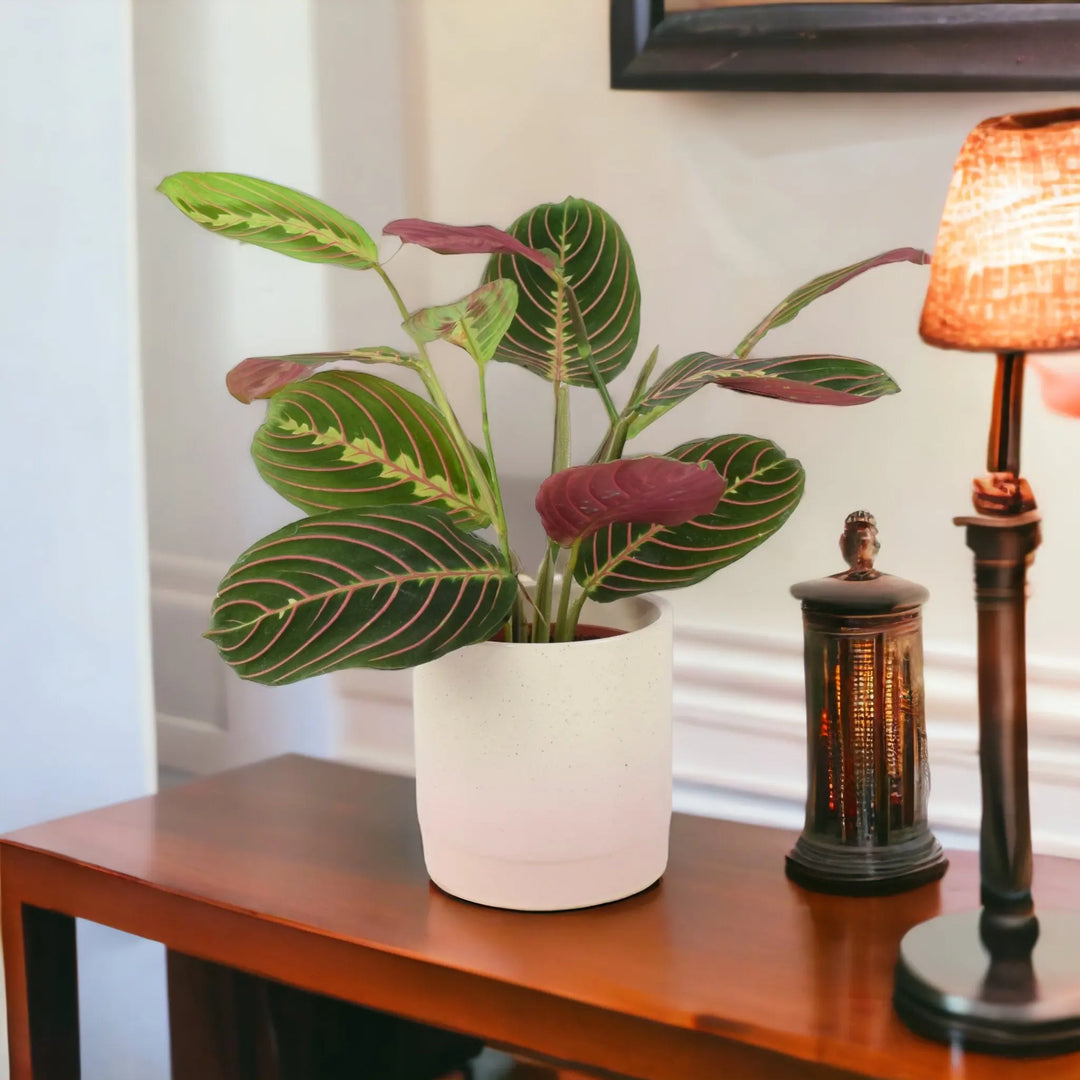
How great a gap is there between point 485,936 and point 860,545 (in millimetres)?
324

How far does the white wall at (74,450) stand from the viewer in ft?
3.56

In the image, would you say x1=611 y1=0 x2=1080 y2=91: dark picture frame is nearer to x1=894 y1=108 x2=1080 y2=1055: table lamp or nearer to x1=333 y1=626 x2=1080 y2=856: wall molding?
x1=894 y1=108 x2=1080 y2=1055: table lamp

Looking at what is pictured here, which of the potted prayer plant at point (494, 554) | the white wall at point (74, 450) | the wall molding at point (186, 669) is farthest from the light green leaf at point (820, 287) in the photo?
the wall molding at point (186, 669)

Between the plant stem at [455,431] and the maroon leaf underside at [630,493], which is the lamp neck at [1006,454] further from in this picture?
the plant stem at [455,431]

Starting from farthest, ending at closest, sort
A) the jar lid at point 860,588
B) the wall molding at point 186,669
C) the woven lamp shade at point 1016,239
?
1. the wall molding at point 186,669
2. the jar lid at point 860,588
3. the woven lamp shade at point 1016,239

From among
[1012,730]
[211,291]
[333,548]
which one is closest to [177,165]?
[211,291]

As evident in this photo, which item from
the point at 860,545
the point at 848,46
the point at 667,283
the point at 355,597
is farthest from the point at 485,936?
the point at 848,46

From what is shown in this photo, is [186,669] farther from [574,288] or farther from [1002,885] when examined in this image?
[1002,885]

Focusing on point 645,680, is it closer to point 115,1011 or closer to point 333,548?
point 333,548

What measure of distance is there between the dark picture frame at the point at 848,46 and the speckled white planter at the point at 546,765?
16.2 inches

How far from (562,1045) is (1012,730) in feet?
0.92

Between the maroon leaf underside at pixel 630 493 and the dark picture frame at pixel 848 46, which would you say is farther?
the dark picture frame at pixel 848 46

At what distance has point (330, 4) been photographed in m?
1.18

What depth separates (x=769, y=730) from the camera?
1.04 metres
